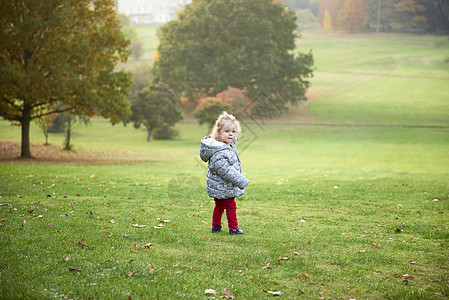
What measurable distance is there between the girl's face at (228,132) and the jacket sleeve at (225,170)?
0.26m

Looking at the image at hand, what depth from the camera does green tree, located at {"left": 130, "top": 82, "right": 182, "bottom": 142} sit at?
34.8m

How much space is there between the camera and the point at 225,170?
6105 mm

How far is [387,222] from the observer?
7.39 m

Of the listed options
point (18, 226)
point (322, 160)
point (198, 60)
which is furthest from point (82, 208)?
point (198, 60)

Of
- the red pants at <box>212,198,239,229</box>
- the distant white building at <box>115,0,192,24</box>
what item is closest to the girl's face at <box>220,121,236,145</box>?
the red pants at <box>212,198,239,229</box>

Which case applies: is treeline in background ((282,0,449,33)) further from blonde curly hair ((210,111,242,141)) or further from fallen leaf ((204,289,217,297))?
fallen leaf ((204,289,217,297))

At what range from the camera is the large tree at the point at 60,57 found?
1878 centimetres

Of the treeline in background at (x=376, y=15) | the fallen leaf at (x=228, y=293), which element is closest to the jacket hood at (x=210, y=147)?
the fallen leaf at (x=228, y=293)

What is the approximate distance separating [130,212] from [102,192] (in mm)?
2781

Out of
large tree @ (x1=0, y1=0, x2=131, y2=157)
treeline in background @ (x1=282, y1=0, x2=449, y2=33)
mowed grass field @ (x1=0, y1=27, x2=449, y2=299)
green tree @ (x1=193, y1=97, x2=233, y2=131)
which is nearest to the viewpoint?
mowed grass field @ (x1=0, y1=27, x2=449, y2=299)

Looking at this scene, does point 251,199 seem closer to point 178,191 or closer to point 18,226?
point 178,191

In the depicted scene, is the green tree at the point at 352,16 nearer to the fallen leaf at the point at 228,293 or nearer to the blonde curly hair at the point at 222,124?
the blonde curly hair at the point at 222,124

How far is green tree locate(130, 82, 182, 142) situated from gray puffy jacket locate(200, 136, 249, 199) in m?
28.9

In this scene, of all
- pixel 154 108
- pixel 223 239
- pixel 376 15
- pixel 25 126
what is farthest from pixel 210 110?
pixel 376 15
